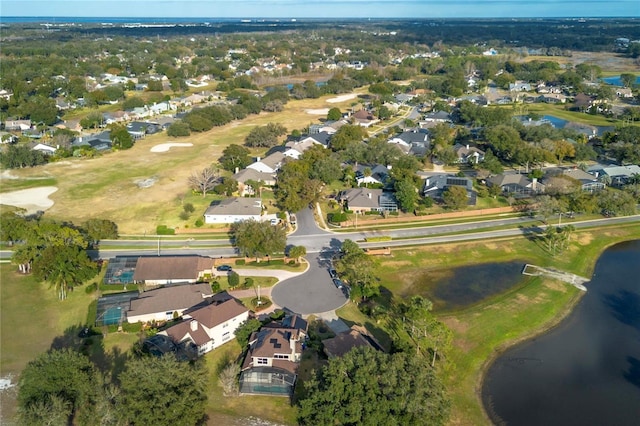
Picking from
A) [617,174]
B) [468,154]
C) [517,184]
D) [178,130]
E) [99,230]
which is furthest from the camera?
[178,130]

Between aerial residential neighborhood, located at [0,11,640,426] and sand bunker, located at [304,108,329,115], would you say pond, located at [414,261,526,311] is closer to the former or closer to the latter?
aerial residential neighborhood, located at [0,11,640,426]

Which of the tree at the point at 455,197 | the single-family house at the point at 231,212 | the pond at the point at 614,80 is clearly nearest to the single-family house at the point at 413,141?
the tree at the point at 455,197

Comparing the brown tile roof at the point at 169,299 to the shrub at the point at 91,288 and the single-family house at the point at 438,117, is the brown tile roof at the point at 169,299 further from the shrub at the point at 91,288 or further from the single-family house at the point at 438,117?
the single-family house at the point at 438,117

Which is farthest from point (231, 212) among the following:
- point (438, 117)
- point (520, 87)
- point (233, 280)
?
point (520, 87)

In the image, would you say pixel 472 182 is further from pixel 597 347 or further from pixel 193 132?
pixel 193 132

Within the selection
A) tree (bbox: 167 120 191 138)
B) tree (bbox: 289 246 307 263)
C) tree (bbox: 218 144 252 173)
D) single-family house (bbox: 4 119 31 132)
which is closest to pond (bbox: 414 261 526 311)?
tree (bbox: 289 246 307 263)

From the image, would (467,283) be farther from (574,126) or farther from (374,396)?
(574,126)
